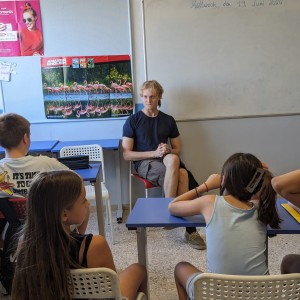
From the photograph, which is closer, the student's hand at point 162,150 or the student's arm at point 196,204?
the student's arm at point 196,204

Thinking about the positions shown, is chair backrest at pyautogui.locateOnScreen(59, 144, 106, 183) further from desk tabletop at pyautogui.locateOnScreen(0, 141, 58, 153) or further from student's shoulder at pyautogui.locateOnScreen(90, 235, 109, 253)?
student's shoulder at pyautogui.locateOnScreen(90, 235, 109, 253)

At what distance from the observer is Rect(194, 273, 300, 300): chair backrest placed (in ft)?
3.52

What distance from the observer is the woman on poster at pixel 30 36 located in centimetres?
335

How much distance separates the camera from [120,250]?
9.32ft

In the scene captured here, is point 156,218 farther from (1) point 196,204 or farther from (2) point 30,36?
(2) point 30,36

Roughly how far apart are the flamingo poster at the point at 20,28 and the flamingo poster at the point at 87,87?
0.57 ft

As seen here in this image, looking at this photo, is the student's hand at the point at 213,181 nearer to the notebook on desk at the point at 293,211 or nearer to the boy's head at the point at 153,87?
the notebook on desk at the point at 293,211

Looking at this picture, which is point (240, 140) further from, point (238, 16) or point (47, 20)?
point (47, 20)

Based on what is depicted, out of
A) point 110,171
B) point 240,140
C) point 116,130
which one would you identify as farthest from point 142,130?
point 240,140

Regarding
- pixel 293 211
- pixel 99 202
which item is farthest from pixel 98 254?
pixel 99 202

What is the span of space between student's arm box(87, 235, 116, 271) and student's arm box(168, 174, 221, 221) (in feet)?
1.46

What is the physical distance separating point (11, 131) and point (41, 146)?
4.00 feet

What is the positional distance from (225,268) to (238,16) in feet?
8.53

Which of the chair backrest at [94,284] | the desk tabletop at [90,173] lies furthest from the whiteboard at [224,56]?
the chair backrest at [94,284]
